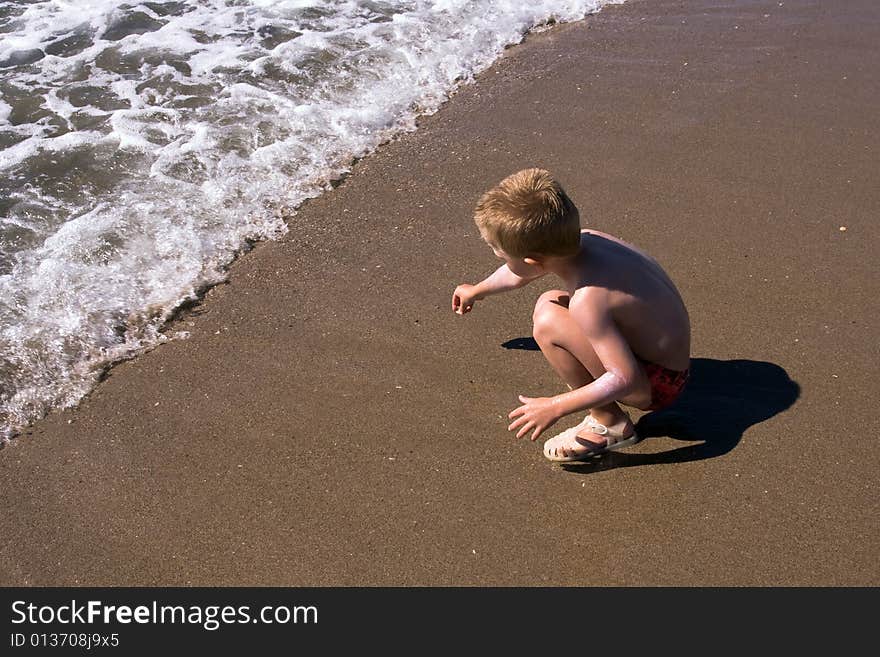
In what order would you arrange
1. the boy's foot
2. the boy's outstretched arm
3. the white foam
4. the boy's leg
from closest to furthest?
the boy's leg
the boy's foot
the boy's outstretched arm
the white foam

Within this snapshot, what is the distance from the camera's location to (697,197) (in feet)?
14.5

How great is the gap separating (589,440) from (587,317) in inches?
17.5

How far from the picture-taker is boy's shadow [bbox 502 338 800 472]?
3057mm

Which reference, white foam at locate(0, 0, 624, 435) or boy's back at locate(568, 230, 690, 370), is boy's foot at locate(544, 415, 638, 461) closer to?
boy's back at locate(568, 230, 690, 370)

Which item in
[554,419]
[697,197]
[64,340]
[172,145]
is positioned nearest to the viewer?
[554,419]

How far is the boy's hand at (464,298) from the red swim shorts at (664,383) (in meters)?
0.70

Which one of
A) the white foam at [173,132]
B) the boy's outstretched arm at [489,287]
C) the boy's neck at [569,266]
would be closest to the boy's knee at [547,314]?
the boy's neck at [569,266]

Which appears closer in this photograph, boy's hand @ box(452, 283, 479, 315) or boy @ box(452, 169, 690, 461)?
boy @ box(452, 169, 690, 461)

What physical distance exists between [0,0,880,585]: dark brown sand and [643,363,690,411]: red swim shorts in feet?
0.46

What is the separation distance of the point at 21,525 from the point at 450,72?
3852 mm

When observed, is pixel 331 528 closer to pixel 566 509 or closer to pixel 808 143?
pixel 566 509

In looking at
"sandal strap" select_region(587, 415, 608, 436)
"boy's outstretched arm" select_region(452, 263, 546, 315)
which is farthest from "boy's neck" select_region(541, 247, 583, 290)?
"sandal strap" select_region(587, 415, 608, 436)

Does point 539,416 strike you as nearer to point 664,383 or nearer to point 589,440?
point 589,440
